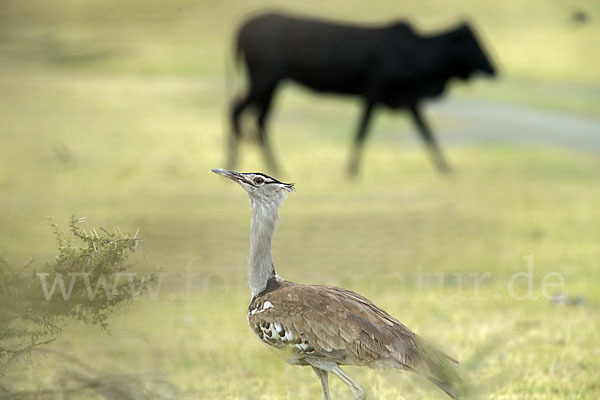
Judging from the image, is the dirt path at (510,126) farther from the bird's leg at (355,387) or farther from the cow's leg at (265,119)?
the bird's leg at (355,387)

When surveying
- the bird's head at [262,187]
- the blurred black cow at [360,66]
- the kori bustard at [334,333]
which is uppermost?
the bird's head at [262,187]

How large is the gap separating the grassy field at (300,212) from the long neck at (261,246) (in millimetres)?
545

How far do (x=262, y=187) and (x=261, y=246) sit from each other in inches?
11.1

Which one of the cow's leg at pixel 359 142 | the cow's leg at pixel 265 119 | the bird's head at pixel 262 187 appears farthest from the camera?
the cow's leg at pixel 359 142

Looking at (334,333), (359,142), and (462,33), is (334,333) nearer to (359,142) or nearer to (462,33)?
(359,142)

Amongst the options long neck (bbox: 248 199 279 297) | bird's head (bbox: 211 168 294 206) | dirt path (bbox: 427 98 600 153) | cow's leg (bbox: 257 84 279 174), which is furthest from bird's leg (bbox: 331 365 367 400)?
dirt path (bbox: 427 98 600 153)

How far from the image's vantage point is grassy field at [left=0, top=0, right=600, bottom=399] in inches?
225

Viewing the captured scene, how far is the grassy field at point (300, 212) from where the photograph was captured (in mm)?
5714

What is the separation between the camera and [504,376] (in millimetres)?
5246

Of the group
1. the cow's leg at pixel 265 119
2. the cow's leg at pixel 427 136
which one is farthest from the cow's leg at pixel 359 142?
the cow's leg at pixel 265 119

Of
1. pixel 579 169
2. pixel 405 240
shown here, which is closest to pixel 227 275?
pixel 405 240

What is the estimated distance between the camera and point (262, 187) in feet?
14.5

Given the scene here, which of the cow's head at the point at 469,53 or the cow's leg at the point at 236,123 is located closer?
the cow's leg at the point at 236,123

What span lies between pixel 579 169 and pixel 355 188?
4.20 meters
